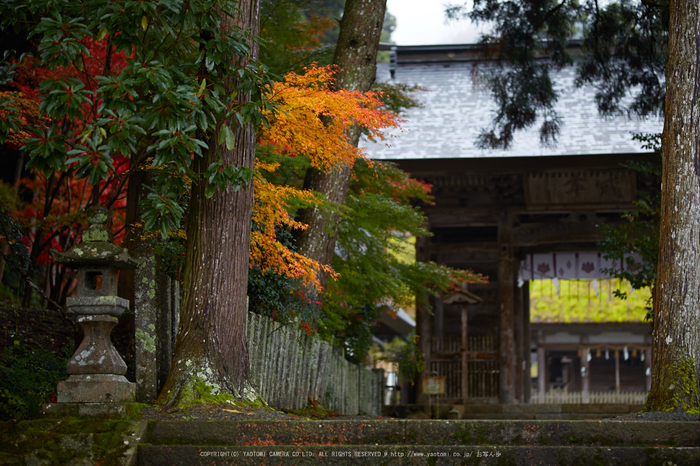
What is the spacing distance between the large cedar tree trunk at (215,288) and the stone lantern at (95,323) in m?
0.60

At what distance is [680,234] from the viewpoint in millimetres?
6590

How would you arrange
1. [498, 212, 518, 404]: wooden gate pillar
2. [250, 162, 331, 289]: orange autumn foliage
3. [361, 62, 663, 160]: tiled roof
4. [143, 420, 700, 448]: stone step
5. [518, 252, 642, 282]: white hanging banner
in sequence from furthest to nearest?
[518, 252, 642, 282]: white hanging banner
[498, 212, 518, 404]: wooden gate pillar
[361, 62, 663, 160]: tiled roof
[250, 162, 331, 289]: orange autumn foliage
[143, 420, 700, 448]: stone step

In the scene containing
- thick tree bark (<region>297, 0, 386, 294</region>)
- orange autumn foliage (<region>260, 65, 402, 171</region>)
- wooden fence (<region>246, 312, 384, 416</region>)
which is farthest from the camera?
thick tree bark (<region>297, 0, 386, 294</region>)

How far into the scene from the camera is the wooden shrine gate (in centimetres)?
1380

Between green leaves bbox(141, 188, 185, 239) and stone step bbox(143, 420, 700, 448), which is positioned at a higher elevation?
green leaves bbox(141, 188, 185, 239)

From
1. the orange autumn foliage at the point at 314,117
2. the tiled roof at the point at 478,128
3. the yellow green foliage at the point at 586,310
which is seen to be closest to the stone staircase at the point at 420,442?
the orange autumn foliage at the point at 314,117

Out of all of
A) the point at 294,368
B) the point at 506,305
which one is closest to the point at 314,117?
the point at 294,368

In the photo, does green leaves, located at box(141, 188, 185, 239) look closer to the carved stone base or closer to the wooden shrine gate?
the carved stone base

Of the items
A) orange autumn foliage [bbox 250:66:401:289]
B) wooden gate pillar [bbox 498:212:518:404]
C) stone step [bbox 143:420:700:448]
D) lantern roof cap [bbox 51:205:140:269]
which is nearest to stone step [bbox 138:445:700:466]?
stone step [bbox 143:420:700:448]

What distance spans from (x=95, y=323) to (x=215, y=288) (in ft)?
3.29

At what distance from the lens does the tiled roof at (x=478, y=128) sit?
13141 millimetres

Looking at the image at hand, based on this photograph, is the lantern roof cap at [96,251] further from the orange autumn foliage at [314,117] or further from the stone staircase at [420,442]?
the orange autumn foliage at [314,117]

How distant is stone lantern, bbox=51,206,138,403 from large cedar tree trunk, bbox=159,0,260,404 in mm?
603

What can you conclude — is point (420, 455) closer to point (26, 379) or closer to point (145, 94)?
point (145, 94)
